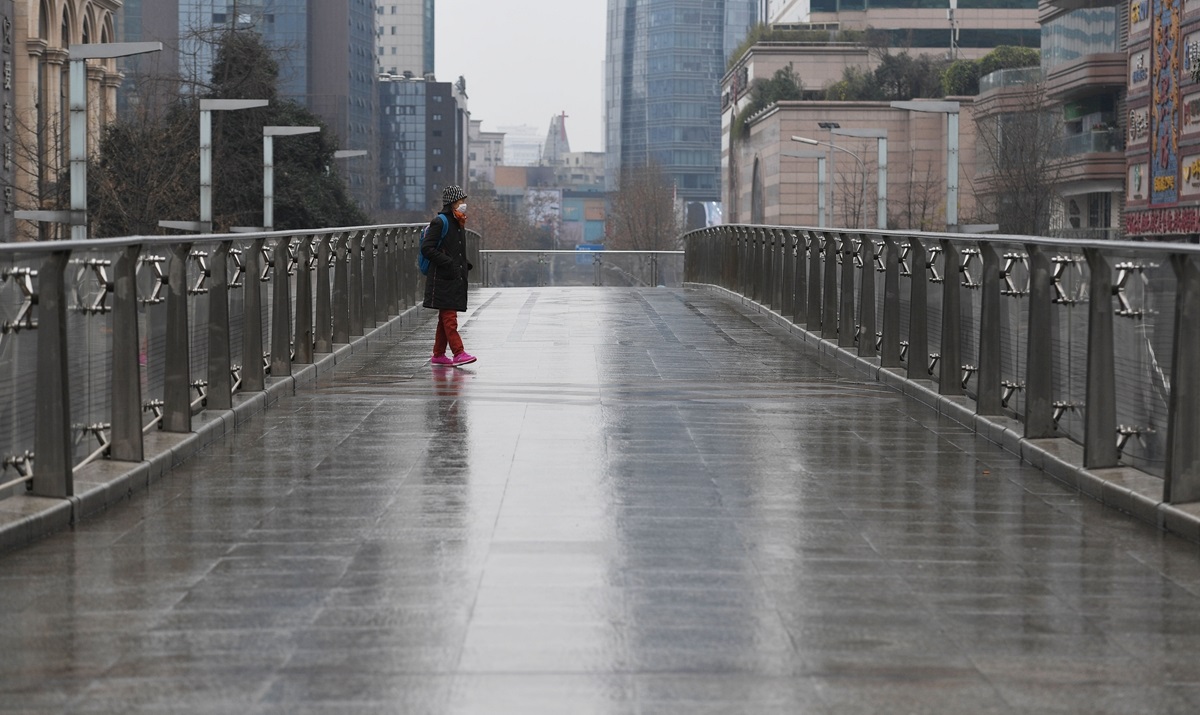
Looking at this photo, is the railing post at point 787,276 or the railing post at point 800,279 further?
the railing post at point 787,276

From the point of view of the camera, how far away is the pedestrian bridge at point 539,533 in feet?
17.9

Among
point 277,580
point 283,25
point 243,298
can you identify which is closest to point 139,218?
point 243,298

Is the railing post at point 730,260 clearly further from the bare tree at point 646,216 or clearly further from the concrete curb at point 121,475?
the bare tree at point 646,216

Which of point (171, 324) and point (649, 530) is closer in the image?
point (649, 530)

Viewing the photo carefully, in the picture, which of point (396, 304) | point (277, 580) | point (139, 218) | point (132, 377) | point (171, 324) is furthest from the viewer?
point (139, 218)

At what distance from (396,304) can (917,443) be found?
44.0 ft

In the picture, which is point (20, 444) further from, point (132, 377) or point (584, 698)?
point (584, 698)

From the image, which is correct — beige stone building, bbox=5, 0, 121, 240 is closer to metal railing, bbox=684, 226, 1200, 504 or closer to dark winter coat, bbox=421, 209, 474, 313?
dark winter coat, bbox=421, 209, 474, 313

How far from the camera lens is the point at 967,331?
12.8m

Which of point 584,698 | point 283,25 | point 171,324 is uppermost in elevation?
point 283,25

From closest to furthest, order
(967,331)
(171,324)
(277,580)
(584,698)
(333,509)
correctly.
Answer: (584,698)
(277,580)
(333,509)
(171,324)
(967,331)

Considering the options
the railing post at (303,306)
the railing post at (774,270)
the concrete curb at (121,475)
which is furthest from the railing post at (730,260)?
the concrete curb at (121,475)

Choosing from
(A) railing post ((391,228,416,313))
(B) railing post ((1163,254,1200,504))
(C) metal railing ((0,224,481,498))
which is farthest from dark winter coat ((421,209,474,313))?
(B) railing post ((1163,254,1200,504))

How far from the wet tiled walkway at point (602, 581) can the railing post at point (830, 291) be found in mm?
6365
